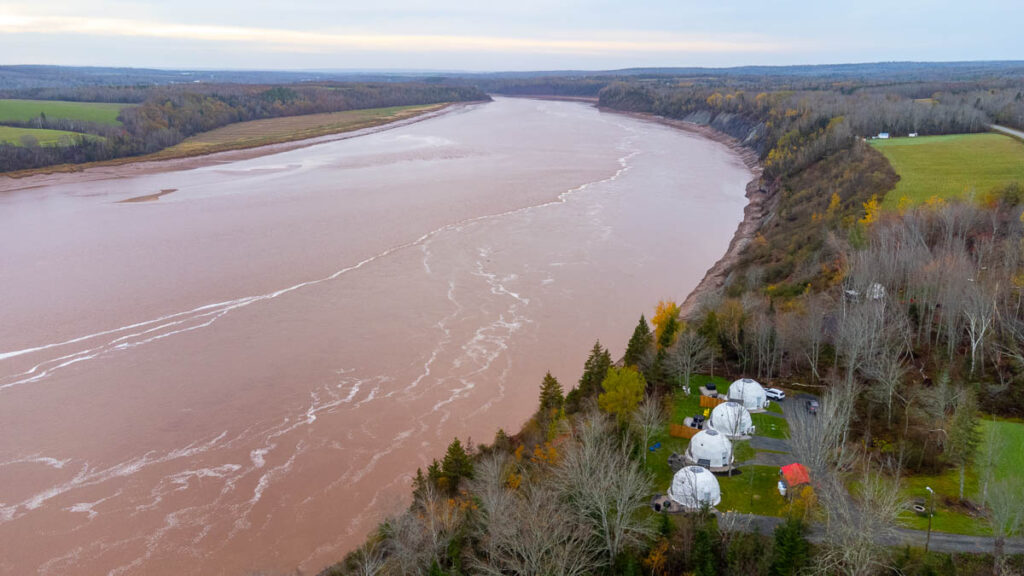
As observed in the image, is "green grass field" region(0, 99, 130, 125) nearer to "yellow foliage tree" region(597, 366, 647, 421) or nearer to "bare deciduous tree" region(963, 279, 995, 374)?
"yellow foliage tree" region(597, 366, 647, 421)

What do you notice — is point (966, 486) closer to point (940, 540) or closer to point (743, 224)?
point (940, 540)

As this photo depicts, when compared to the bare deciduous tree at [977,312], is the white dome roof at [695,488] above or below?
below

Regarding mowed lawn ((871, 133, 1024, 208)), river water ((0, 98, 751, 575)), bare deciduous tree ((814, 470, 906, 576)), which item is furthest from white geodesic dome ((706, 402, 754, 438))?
mowed lawn ((871, 133, 1024, 208))

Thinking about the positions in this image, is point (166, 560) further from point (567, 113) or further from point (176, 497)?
point (567, 113)

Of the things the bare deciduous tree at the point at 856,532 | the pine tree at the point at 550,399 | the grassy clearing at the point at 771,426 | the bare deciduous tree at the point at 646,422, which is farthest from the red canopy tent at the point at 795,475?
the pine tree at the point at 550,399

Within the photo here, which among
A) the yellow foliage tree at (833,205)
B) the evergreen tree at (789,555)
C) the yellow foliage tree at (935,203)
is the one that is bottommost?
the evergreen tree at (789,555)

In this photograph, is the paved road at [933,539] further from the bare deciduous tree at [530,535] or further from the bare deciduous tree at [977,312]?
the bare deciduous tree at [977,312]
